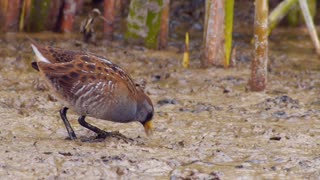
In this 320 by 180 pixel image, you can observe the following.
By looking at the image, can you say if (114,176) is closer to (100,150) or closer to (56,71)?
(100,150)

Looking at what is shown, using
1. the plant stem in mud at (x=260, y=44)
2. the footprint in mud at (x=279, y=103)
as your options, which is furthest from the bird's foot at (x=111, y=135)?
the plant stem in mud at (x=260, y=44)

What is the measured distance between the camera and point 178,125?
6.44m

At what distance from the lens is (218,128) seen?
6348mm

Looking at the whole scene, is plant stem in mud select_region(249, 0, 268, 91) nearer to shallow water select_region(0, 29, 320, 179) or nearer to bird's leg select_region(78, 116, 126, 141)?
shallow water select_region(0, 29, 320, 179)

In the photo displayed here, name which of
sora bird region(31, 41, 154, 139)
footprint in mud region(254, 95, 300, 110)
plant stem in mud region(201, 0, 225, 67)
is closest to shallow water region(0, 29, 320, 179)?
footprint in mud region(254, 95, 300, 110)

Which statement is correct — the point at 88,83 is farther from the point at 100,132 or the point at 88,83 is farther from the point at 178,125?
the point at 178,125

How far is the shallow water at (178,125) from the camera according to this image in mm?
5133

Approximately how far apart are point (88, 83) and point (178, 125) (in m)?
1.16

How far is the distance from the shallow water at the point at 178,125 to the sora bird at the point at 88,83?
0.78 feet

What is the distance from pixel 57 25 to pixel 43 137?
401 centimetres

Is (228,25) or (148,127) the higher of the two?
(228,25)

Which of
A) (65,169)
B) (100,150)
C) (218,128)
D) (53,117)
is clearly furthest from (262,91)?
(65,169)

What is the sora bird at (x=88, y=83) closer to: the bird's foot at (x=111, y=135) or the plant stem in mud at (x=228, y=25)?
the bird's foot at (x=111, y=135)

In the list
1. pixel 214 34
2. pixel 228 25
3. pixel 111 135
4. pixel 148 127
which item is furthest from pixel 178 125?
pixel 228 25
